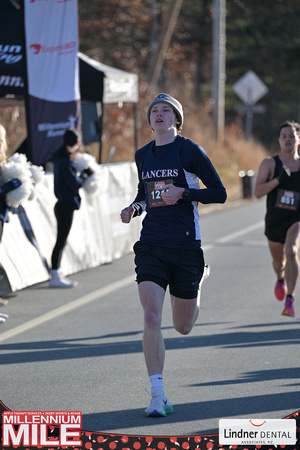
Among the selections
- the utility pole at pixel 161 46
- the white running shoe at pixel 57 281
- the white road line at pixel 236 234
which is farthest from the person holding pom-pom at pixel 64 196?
the utility pole at pixel 161 46

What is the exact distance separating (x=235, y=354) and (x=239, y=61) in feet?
142

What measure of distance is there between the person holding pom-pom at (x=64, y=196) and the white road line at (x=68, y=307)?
1.64ft

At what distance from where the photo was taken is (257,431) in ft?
17.1

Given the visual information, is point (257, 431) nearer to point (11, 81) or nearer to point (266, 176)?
point (266, 176)

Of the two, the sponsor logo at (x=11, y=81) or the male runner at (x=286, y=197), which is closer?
the male runner at (x=286, y=197)

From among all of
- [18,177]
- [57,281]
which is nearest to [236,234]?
[57,281]

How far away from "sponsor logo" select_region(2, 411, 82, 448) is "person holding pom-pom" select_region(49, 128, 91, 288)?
5100mm

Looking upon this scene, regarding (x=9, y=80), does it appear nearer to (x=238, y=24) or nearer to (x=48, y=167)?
(x=48, y=167)

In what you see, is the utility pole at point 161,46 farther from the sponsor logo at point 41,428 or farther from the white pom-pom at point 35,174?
the sponsor logo at point 41,428

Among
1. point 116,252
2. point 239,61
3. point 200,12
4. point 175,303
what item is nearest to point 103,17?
point 200,12

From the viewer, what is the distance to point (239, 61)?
1944 inches

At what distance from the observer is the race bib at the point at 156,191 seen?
578cm

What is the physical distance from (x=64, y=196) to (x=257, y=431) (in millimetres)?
6081

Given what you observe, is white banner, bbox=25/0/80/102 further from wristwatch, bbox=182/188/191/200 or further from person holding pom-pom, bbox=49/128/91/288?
wristwatch, bbox=182/188/191/200
